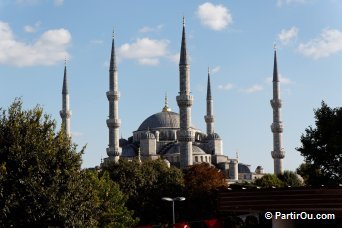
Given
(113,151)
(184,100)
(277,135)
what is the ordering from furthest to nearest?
(277,135), (113,151), (184,100)

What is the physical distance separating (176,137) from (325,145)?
227 feet

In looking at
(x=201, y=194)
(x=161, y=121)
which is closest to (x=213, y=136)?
(x=161, y=121)

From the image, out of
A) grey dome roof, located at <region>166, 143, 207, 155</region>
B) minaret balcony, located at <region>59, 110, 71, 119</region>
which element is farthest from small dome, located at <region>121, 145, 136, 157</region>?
minaret balcony, located at <region>59, 110, 71, 119</region>

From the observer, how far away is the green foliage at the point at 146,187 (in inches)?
1986

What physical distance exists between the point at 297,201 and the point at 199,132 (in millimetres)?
87176

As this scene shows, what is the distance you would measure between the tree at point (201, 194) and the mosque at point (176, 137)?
7313mm

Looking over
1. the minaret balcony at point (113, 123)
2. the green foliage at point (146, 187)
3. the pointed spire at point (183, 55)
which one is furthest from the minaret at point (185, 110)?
the green foliage at point (146, 187)

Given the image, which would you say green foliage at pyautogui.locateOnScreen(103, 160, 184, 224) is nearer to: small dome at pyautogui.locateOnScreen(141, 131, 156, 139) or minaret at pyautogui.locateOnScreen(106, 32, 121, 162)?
minaret at pyautogui.locateOnScreen(106, 32, 121, 162)

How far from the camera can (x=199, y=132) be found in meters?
108

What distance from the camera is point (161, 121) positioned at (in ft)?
348

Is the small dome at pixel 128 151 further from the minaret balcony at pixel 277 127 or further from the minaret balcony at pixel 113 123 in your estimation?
the minaret balcony at pixel 277 127

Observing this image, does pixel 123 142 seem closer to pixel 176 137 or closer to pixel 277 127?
pixel 176 137

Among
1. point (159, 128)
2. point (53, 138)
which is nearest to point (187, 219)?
point (53, 138)

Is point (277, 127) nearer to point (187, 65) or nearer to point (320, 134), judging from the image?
point (187, 65)
